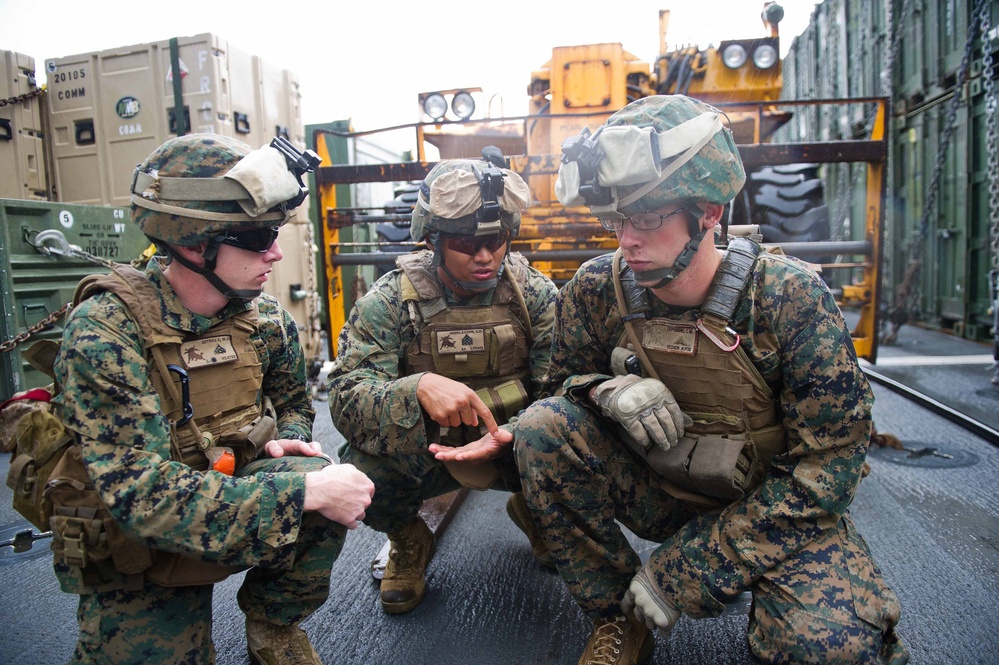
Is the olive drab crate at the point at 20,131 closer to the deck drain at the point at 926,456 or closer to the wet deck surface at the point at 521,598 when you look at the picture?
the wet deck surface at the point at 521,598

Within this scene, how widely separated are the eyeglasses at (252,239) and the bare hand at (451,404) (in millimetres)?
669

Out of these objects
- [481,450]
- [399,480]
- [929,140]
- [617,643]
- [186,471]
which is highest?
[929,140]

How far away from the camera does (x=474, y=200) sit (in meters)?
2.36

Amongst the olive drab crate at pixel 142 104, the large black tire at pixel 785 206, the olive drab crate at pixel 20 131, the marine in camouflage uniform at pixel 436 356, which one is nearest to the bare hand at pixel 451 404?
the marine in camouflage uniform at pixel 436 356

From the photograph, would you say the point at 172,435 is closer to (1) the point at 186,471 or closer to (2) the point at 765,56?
(1) the point at 186,471

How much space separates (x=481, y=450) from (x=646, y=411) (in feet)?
1.75

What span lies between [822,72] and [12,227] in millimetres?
11899

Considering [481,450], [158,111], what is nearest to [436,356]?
[481,450]

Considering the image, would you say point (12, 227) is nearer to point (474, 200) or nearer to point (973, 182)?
point (474, 200)

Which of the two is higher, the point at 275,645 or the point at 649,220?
the point at 649,220

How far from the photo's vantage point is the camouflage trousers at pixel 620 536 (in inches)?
63.5

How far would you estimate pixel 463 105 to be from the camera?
16.5ft

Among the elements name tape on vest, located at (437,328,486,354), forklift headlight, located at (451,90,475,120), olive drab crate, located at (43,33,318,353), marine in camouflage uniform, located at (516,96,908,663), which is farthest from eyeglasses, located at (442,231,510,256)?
olive drab crate, located at (43,33,318,353)

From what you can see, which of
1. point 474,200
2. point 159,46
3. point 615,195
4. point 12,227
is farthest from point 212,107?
point 615,195
